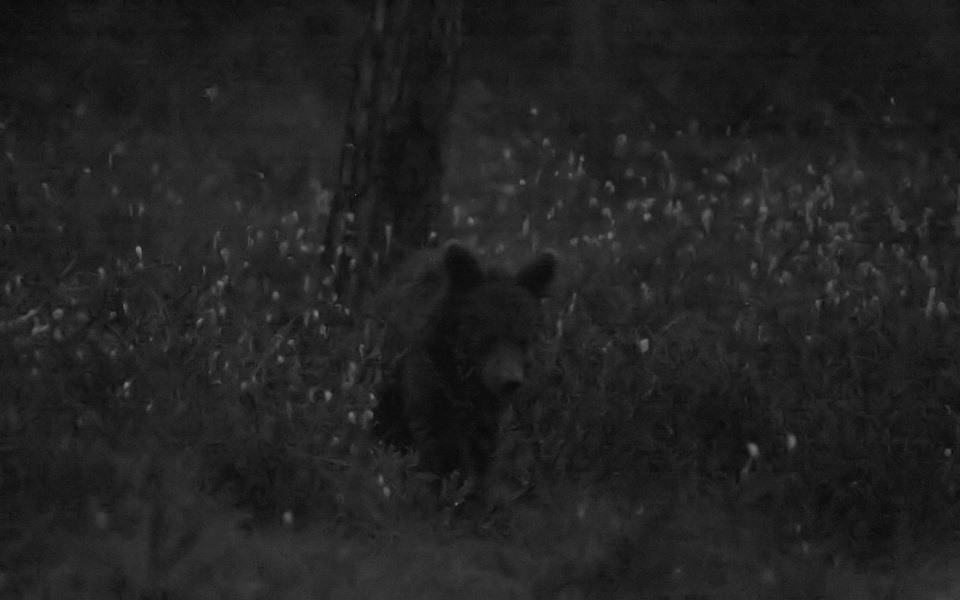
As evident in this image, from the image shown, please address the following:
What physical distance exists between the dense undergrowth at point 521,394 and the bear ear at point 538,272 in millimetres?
474

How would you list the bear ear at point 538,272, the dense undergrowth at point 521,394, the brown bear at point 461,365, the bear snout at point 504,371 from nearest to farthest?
the dense undergrowth at point 521,394
the bear snout at point 504,371
the brown bear at point 461,365
the bear ear at point 538,272

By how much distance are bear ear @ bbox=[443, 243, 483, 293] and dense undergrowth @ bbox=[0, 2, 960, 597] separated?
25.4 inches

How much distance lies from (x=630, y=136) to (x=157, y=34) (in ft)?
16.7

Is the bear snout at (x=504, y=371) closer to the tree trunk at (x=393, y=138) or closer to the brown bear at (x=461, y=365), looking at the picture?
the brown bear at (x=461, y=365)

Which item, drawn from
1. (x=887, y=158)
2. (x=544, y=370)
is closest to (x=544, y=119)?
(x=887, y=158)

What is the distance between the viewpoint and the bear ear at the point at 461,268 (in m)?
6.74

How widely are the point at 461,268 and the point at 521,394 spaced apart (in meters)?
0.75

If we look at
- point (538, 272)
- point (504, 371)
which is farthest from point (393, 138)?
point (504, 371)

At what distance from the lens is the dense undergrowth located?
17.3ft

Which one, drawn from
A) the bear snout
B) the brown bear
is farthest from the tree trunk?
the bear snout

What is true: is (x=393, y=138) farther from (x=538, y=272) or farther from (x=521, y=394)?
(x=521, y=394)

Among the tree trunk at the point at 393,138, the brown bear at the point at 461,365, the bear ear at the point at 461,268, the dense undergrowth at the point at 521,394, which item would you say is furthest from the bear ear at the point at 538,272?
the tree trunk at the point at 393,138

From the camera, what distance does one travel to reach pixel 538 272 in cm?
706

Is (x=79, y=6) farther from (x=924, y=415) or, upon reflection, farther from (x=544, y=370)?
(x=924, y=415)
